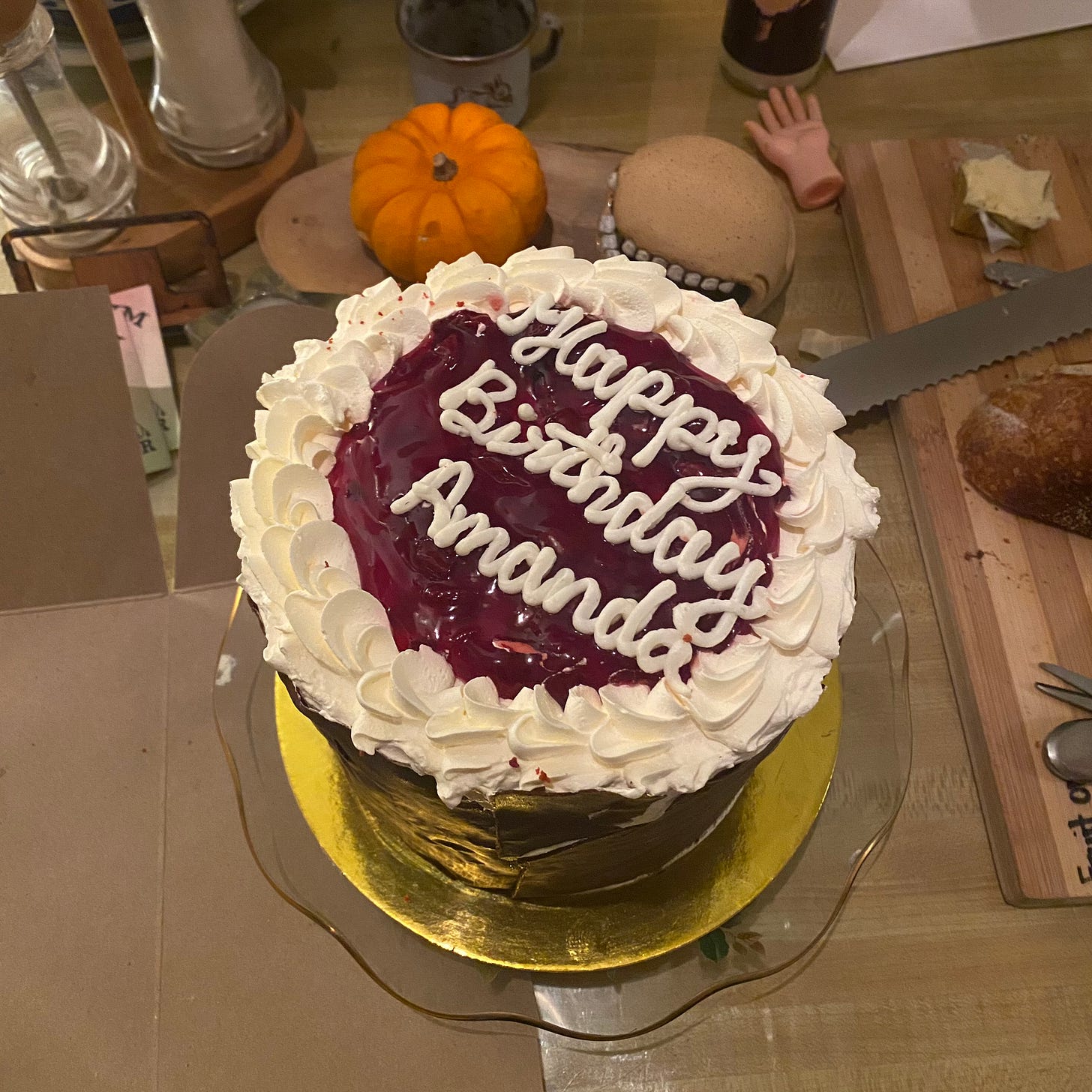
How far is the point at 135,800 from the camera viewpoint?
1373mm

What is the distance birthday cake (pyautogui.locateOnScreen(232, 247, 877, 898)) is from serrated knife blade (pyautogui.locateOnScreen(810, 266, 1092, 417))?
555mm

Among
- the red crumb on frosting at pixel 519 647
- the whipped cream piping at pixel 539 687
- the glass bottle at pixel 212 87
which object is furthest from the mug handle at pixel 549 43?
the red crumb on frosting at pixel 519 647

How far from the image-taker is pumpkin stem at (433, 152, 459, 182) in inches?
63.6

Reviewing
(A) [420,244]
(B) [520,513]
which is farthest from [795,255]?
(B) [520,513]

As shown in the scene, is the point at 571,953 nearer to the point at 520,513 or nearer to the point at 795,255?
the point at 520,513

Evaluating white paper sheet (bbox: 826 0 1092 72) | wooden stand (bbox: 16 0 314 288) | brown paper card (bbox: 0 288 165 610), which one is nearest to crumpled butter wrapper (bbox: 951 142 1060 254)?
white paper sheet (bbox: 826 0 1092 72)

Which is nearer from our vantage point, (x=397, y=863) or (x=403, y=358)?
(x=403, y=358)

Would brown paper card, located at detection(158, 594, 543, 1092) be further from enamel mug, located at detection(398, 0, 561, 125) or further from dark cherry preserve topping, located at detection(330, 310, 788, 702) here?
enamel mug, located at detection(398, 0, 561, 125)

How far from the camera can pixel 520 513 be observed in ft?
3.22

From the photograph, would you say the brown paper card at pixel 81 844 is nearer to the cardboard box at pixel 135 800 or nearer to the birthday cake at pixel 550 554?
the cardboard box at pixel 135 800

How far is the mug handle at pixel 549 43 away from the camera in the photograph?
203 cm

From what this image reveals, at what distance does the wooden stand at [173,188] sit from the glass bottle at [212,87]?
28 mm

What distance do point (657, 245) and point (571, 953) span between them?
44.4 inches

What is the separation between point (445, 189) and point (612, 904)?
3.95 feet
